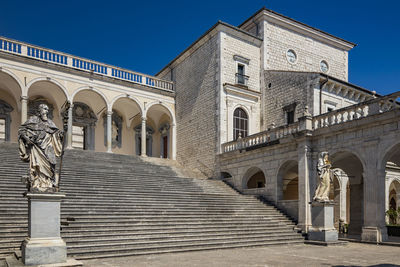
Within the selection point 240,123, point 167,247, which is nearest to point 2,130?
point 240,123

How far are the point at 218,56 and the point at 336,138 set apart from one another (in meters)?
11.2

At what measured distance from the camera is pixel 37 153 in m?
8.62

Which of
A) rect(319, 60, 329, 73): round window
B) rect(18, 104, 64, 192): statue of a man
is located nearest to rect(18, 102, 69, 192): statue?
rect(18, 104, 64, 192): statue of a man

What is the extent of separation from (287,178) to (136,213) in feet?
34.8

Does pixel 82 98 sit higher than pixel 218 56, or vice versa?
pixel 218 56

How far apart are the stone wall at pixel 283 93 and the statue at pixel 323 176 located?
817 centimetres

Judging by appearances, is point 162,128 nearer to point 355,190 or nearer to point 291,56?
point 291,56

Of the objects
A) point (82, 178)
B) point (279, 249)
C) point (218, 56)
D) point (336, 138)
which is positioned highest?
point (218, 56)

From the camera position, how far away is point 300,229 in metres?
16.1

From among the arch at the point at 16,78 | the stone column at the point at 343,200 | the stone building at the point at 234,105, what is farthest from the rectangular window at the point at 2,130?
the stone column at the point at 343,200

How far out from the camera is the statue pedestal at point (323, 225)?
1412 centimetres

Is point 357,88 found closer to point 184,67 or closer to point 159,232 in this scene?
point 184,67

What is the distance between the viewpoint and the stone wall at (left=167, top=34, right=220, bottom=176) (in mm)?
24578

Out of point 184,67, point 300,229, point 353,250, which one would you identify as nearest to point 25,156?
point 353,250
